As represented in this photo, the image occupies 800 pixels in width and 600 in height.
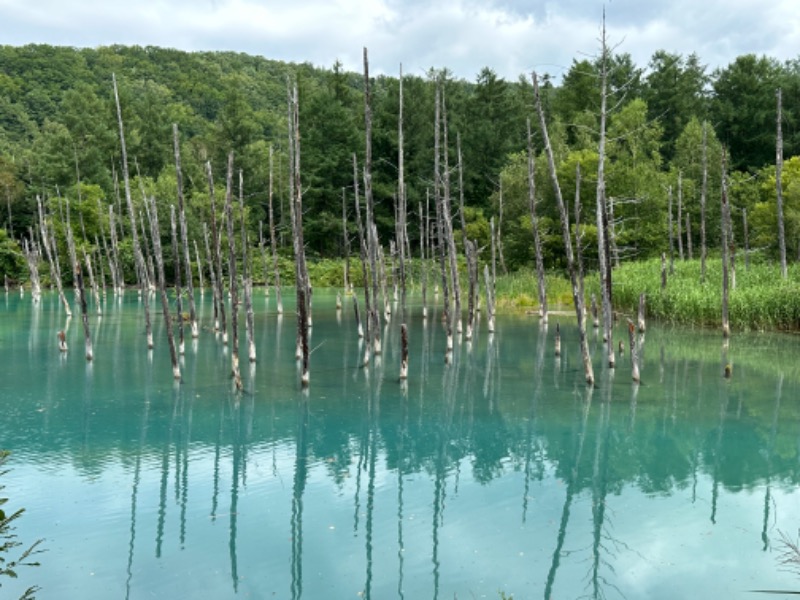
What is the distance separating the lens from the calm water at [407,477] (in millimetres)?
8328

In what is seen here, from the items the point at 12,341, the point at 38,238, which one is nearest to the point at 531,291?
the point at 12,341

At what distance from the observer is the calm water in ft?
27.3

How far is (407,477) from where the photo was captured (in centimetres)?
1188

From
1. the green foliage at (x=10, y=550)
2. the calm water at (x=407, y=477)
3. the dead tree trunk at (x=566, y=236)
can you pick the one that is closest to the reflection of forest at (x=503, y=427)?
the calm water at (x=407, y=477)

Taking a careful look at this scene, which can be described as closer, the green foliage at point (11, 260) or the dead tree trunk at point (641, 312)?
the dead tree trunk at point (641, 312)

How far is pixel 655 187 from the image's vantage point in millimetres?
40719

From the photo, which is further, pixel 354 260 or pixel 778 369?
pixel 354 260

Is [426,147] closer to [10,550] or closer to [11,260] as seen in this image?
[11,260]

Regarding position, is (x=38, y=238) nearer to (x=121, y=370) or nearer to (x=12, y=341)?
(x=12, y=341)

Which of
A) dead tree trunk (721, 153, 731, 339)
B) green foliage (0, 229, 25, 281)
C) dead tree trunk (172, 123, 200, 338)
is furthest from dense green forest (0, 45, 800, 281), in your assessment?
dead tree trunk (172, 123, 200, 338)

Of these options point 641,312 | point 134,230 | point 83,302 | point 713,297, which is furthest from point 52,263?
point 713,297

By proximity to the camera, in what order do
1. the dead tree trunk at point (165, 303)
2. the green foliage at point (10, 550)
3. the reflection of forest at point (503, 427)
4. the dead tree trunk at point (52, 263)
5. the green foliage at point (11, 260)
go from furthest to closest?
1. the green foliage at point (11, 260)
2. the dead tree trunk at point (52, 263)
3. the dead tree trunk at point (165, 303)
4. the reflection of forest at point (503, 427)
5. the green foliage at point (10, 550)

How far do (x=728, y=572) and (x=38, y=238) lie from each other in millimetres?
52637

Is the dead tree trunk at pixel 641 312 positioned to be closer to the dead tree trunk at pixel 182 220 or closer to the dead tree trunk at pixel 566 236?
the dead tree trunk at pixel 566 236
